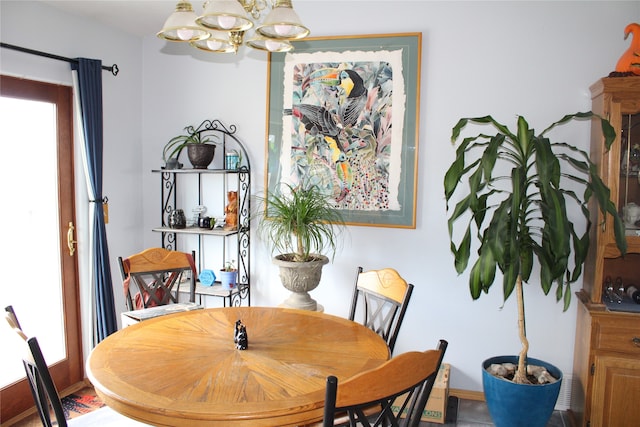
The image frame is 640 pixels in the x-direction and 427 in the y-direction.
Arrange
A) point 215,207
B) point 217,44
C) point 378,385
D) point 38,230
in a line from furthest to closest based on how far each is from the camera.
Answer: point 215,207 < point 38,230 < point 217,44 < point 378,385

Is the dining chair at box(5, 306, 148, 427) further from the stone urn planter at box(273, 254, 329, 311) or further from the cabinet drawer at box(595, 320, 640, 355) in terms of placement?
the cabinet drawer at box(595, 320, 640, 355)

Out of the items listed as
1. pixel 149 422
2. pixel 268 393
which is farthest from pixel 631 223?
pixel 149 422

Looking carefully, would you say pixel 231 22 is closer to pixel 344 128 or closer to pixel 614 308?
pixel 344 128

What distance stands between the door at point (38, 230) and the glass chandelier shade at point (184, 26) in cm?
157

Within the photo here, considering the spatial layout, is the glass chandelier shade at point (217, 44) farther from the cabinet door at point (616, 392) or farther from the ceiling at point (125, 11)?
the cabinet door at point (616, 392)

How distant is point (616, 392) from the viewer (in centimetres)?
270

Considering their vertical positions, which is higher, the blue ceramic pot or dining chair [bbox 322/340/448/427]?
dining chair [bbox 322/340/448/427]

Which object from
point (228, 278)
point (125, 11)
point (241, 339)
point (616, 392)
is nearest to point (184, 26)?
point (241, 339)

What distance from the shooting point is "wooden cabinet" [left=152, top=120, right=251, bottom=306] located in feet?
12.1

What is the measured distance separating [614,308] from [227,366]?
7.01ft

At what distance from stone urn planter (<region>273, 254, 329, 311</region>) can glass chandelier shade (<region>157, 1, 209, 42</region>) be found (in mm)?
1575

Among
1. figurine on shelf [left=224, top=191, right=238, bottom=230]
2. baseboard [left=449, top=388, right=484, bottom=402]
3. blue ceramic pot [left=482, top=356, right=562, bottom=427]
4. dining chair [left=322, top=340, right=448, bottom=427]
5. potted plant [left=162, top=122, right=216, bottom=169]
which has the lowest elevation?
baseboard [left=449, top=388, right=484, bottom=402]

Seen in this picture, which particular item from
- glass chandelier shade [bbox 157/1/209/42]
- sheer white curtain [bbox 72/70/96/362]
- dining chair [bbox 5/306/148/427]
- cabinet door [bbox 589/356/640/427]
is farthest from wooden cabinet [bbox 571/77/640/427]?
sheer white curtain [bbox 72/70/96/362]

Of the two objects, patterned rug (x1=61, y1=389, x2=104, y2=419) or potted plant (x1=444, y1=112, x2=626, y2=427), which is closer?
potted plant (x1=444, y1=112, x2=626, y2=427)
